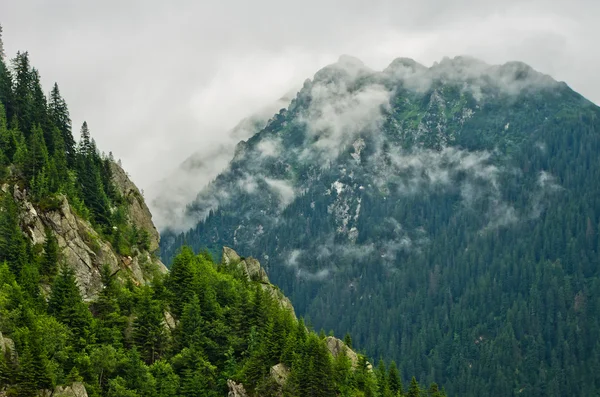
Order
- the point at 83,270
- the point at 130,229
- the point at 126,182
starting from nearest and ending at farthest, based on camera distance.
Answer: the point at 83,270, the point at 130,229, the point at 126,182

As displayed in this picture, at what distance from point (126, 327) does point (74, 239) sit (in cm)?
2225

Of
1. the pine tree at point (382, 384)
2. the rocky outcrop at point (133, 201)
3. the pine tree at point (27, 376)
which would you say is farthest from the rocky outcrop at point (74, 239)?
the pine tree at point (382, 384)

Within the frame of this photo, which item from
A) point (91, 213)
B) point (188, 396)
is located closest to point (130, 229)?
point (91, 213)

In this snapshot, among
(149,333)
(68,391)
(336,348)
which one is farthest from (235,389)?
(336,348)

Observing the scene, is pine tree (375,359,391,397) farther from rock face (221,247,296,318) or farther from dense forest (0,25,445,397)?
rock face (221,247,296,318)

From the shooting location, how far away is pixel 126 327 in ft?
377

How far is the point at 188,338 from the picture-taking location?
11869 centimetres

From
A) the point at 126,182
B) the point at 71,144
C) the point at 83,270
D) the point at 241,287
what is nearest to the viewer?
the point at 83,270

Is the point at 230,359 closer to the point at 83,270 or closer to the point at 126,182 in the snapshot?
the point at 83,270

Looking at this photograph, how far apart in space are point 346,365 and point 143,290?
34984mm

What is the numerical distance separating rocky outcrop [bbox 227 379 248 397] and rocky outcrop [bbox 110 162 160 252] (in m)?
64.3

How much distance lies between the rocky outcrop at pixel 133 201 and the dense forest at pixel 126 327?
2181 cm

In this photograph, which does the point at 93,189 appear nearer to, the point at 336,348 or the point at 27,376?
the point at 336,348

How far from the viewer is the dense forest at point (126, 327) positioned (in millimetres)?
98906
